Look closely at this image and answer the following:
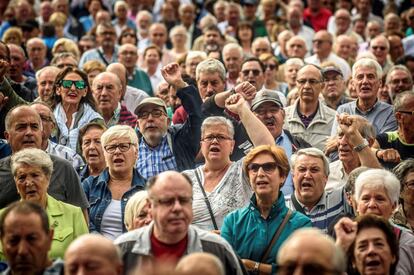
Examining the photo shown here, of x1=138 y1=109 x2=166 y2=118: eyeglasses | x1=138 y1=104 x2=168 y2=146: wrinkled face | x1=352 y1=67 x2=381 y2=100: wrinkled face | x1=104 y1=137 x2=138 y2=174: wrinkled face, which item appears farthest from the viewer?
x1=352 y1=67 x2=381 y2=100: wrinkled face

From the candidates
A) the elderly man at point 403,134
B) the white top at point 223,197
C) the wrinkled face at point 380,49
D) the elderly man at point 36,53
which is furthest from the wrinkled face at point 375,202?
the elderly man at point 36,53

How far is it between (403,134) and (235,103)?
→ 1862mm

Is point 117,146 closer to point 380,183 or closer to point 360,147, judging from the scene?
point 360,147

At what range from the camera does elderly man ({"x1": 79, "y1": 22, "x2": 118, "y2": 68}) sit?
57.2ft

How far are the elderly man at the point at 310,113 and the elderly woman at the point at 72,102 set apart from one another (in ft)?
6.79

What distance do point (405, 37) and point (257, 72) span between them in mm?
5265

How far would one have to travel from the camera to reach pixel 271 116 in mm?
11750

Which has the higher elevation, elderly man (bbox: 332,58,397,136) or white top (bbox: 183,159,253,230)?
elderly man (bbox: 332,58,397,136)

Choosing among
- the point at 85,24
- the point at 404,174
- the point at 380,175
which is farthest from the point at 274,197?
the point at 85,24

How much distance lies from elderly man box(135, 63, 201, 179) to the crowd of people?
0.01 m

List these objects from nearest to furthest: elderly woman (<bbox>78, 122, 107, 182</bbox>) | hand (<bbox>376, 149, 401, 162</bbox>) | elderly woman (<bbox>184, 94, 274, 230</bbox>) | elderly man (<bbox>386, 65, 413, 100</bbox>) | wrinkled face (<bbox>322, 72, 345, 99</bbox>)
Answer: elderly woman (<bbox>184, 94, 274, 230</bbox>)
hand (<bbox>376, 149, 401, 162</bbox>)
elderly woman (<bbox>78, 122, 107, 182</bbox>)
wrinkled face (<bbox>322, 72, 345, 99</bbox>)
elderly man (<bbox>386, 65, 413, 100</bbox>)

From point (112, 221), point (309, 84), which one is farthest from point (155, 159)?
point (309, 84)

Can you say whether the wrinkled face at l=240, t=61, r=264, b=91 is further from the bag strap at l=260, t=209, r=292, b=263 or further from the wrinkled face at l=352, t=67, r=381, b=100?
the bag strap at l=260, t=209, r=292, b=263

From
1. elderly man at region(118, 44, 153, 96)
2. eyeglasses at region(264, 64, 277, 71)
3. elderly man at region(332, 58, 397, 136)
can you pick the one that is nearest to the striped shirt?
elderly man at region(332, 58, 397, 136)
